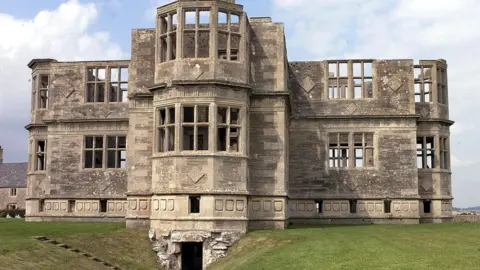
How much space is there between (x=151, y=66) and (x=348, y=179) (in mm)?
12796

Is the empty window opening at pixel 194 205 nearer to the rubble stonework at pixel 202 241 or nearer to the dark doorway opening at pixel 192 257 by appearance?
the rubble stonework at pixel 202 241

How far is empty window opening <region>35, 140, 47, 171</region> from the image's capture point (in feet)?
124

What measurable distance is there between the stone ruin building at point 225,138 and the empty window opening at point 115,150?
12cm

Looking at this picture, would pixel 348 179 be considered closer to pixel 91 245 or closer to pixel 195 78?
pixel 195 78

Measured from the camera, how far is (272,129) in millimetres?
27172

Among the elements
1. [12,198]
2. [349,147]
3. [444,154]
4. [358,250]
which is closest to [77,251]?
[358,250]

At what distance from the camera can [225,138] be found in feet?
91.0

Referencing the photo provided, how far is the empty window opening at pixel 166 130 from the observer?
25.5 metres

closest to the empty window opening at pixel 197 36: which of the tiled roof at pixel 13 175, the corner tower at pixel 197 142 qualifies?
the corner tower at pixel 197 142

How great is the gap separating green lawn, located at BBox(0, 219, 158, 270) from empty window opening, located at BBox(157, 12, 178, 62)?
802 cm

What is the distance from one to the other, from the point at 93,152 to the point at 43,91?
20.7 ft

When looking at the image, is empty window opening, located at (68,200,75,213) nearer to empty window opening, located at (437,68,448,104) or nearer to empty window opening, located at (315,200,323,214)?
empty window opening, located at (315,200,323,214)

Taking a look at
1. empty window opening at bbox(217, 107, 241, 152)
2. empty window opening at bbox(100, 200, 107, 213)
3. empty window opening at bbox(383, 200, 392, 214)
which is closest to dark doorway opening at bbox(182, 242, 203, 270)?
empty window opening at bbox(217, 107, 241, 152)

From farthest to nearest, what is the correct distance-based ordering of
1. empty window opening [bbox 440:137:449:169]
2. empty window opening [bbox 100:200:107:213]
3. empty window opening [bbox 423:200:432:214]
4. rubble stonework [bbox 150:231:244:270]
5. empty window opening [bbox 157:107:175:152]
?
empty window opening [bbox 100:200:107:213] → empty window opening [bbox 440:137:449:169] → empty window opening [bbox 423:200:432:214] → empty window opening [bbox 157:107:175:152] → rubble stonework [bbox 150:231:244:270]
